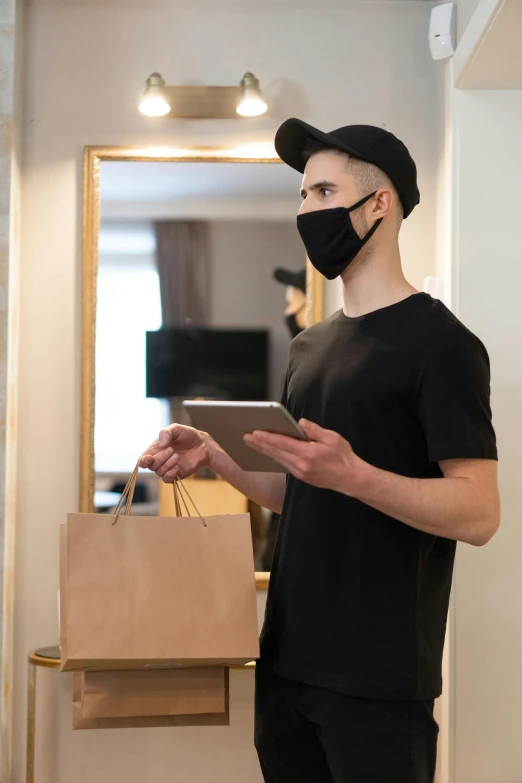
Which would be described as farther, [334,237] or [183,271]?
[183,271]

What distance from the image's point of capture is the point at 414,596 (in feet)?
4.15

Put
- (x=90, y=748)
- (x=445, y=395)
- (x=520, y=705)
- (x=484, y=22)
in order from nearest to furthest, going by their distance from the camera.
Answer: (x=445, y=395) < (x=484, y=22) < (x=520, y=705) < (x=90, y=748)

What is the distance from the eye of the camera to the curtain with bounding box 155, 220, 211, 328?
105 inches

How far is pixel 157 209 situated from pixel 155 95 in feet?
1.12

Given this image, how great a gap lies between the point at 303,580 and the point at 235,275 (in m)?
1.52

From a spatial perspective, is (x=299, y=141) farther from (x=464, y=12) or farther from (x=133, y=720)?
(x=464, y=12)

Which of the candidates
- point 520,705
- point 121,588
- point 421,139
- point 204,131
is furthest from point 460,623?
point 204,131

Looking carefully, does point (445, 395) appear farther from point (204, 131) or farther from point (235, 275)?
point (204, 131)

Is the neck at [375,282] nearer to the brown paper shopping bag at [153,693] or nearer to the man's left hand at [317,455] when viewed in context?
the man's left hand at [317,455]

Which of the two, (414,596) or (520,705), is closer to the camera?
(414,596)

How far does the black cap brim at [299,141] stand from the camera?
136 cm

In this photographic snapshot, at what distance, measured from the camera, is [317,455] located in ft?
3.59

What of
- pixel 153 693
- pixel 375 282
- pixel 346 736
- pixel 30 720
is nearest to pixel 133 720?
pixel 153 693

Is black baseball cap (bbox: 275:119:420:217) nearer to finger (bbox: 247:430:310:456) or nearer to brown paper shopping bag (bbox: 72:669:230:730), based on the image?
finger (bbox: 247:430:310:456)
